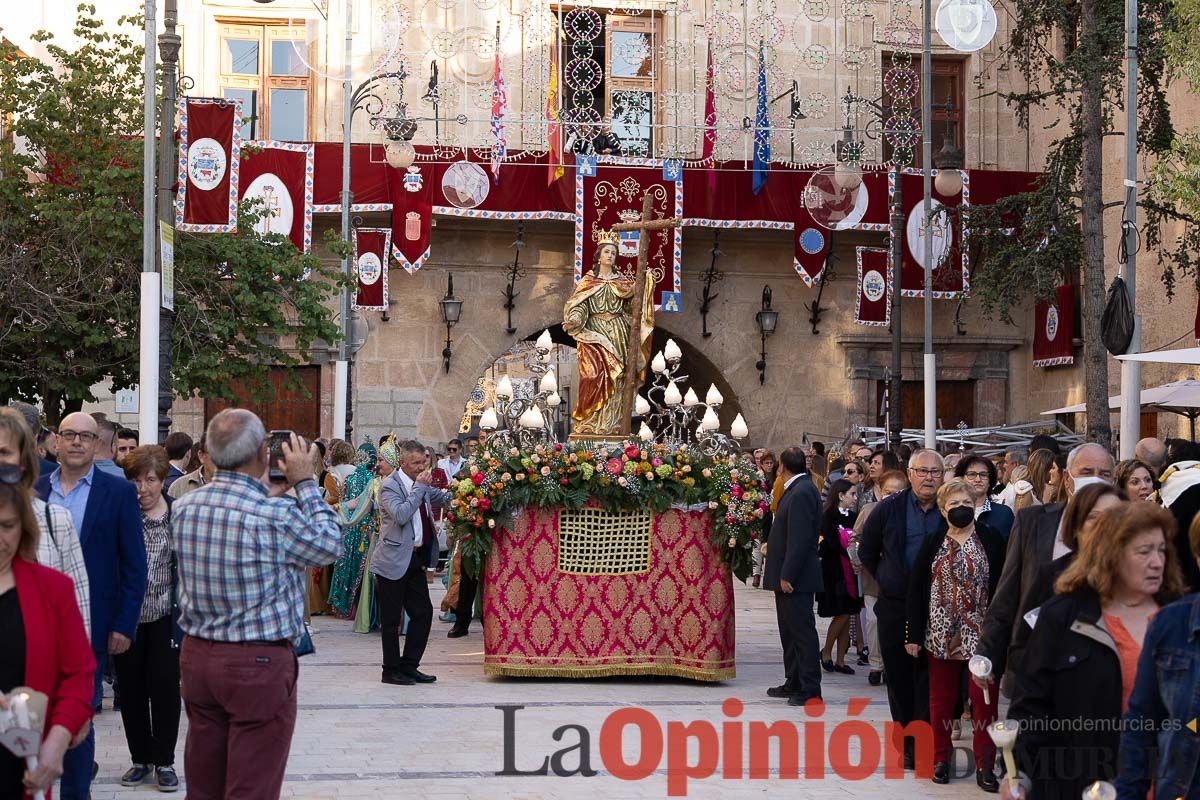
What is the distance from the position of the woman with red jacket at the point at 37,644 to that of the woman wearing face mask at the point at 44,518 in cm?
31

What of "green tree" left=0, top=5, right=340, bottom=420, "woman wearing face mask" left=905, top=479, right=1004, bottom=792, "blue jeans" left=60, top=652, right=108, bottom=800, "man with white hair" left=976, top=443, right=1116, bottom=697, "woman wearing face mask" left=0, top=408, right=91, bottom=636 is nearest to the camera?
"woman wearing face mask" left=0, top=408, right=91, bottom=636

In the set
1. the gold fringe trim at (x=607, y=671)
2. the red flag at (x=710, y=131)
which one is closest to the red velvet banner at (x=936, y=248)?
the red flag at (x=710, y=131)

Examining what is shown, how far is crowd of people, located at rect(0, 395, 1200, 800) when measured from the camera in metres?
4.82

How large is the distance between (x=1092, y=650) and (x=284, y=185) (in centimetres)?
2135

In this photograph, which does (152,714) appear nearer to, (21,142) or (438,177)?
(21,142)

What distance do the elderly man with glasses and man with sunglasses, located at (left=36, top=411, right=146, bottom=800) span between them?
4.13 m

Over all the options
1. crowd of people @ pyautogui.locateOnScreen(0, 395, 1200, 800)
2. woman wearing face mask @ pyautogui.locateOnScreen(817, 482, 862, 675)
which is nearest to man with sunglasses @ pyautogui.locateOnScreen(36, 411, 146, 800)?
crowd of people @ pyautogui.locateOnScreen(0, 395, 1200, 800)

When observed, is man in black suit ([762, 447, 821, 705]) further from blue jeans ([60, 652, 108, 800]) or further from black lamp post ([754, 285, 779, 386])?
black lamp post ([754, 285, 779, 386])

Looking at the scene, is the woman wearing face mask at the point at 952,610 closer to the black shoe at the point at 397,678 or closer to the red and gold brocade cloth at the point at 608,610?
the red and gold brocade cloth at the point at 608,610

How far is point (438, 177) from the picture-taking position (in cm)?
2591

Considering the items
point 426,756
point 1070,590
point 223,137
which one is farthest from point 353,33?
point 1070,590

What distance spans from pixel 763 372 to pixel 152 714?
2061 centimetres

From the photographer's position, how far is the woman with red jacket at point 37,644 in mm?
4746

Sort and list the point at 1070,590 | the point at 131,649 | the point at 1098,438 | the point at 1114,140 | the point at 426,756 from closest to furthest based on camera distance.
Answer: the point at 1070,590
the point at 131,649
the point at 426,756
the point at 1098,438
the point at 1114,140
